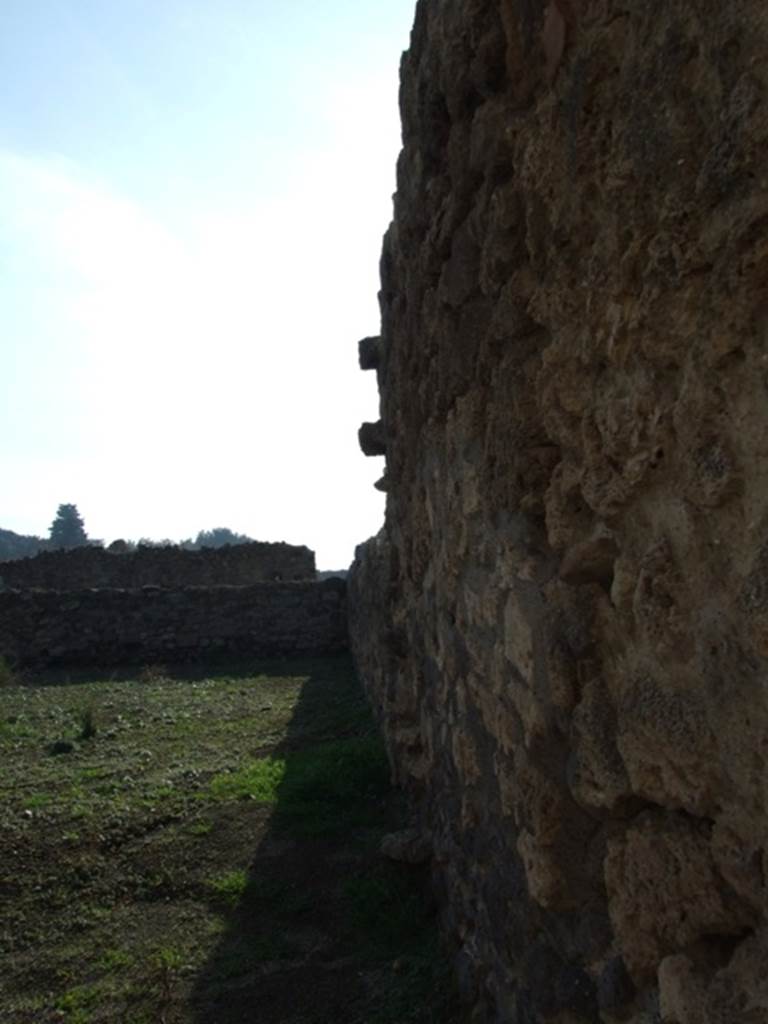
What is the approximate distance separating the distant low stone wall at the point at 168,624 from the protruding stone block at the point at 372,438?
7365 millimetres

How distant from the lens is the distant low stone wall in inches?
476

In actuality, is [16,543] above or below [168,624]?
above

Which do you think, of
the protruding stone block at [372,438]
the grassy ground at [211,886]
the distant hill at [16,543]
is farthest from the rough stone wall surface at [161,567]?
the distant hill at [16,543]

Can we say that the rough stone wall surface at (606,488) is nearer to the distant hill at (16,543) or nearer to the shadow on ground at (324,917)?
the shadow on ground at (324,917)

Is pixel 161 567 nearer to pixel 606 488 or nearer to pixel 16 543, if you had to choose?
pixel 606 488

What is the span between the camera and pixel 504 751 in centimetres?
229

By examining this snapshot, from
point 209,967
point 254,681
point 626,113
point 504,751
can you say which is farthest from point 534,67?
point 254,681

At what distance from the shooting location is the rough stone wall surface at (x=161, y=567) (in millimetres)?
17391

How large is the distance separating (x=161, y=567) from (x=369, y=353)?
13.2 metres

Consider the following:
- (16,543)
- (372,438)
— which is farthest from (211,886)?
(16,543)

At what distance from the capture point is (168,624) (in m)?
12.3

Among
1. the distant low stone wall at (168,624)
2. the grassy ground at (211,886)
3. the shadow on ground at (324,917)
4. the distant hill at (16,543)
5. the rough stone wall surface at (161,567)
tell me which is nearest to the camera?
the shadow on ground at (324,917)

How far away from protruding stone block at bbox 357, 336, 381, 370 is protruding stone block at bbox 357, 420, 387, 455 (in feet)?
0.95

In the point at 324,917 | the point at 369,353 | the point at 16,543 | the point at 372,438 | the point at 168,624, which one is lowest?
the point at 324,917
